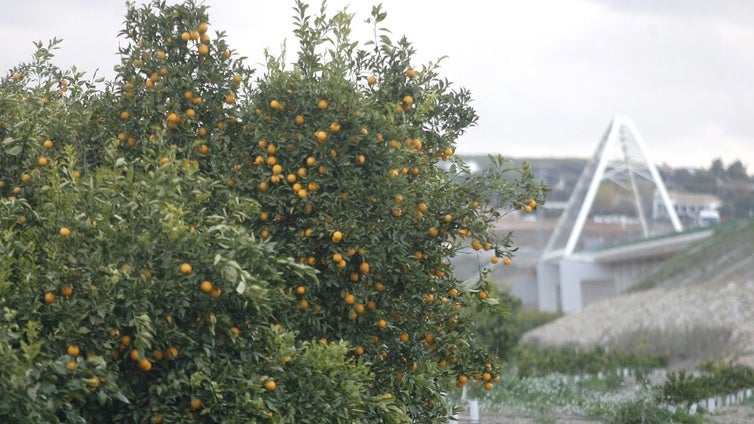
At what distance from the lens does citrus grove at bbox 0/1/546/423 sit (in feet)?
22.6

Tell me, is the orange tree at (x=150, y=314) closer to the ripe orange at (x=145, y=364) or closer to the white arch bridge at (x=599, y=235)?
the ripe orange at (x=145, y=364)

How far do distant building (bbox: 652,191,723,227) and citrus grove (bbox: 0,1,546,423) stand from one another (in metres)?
72.7

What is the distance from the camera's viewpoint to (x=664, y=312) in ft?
137

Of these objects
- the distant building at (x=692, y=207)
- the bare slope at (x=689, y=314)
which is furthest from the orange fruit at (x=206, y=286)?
the distant building at (x=692, y=207)

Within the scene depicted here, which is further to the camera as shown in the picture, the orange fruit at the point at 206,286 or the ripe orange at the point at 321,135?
the ripe orange at the point at 321,135

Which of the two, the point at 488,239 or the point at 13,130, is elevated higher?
the point at 13,130

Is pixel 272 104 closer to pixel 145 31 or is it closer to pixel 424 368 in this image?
pixel 145 31

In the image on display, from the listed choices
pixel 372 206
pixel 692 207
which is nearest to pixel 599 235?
pixel 692 207

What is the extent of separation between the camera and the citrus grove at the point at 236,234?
6895 millimetres

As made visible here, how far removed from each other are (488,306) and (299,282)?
212 centimetres

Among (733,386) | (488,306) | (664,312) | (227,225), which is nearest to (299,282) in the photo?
(227,225)

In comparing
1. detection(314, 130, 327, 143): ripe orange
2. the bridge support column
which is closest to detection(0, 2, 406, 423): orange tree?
detection(314, 130, 327, 143): ripe orange

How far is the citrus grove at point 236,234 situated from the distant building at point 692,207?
2863 inches

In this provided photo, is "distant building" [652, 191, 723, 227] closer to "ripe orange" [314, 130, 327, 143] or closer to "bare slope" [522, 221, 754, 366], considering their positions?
"bare slope" [522, 221, 754, 366]
